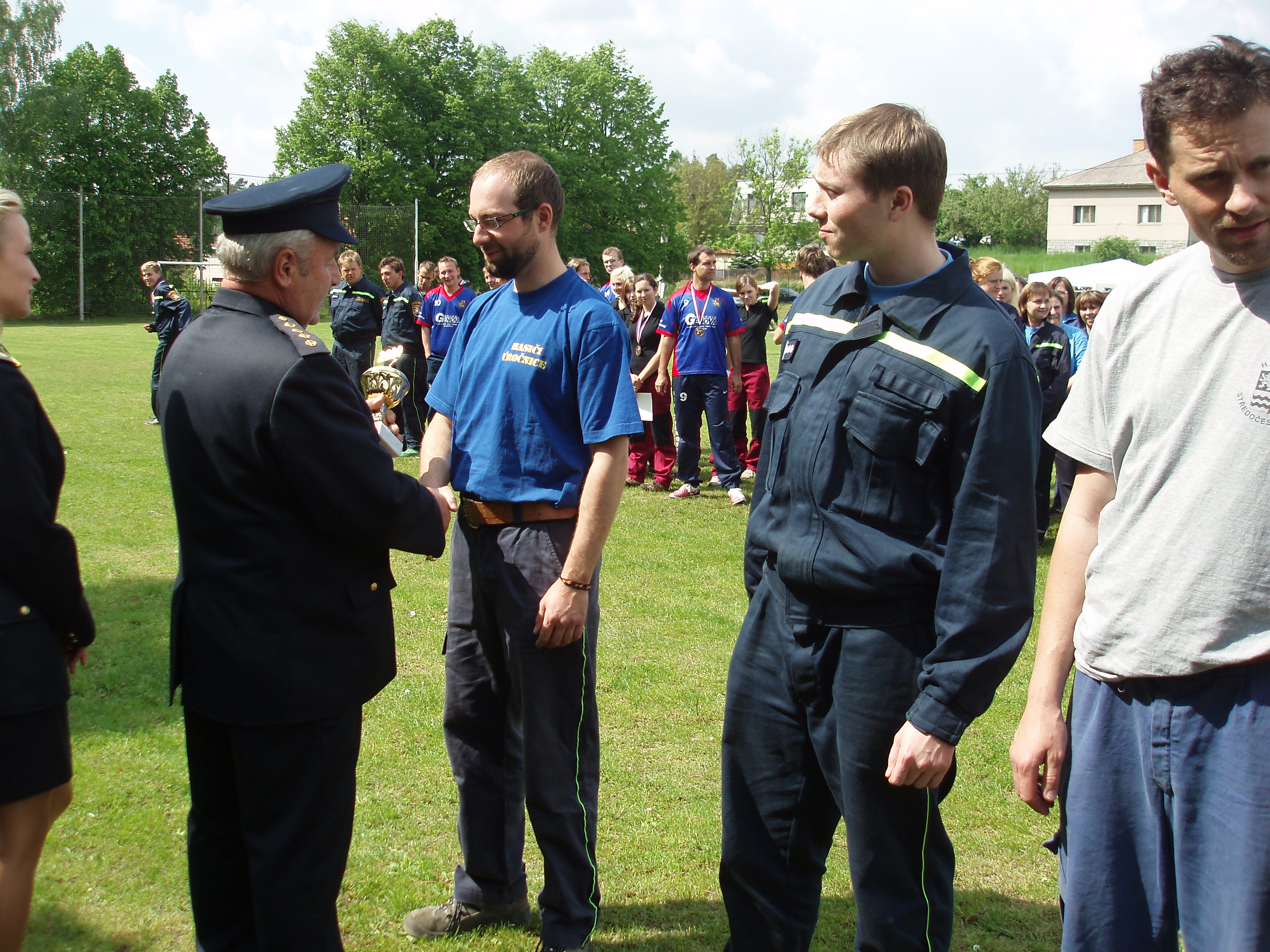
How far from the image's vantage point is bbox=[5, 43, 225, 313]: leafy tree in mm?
34469

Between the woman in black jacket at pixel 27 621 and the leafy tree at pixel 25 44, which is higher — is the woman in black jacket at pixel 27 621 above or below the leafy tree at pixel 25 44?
below

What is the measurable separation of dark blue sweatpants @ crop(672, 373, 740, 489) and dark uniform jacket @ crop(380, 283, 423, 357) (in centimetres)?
359

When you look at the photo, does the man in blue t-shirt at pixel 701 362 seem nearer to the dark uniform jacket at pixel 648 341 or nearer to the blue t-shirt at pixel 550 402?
the dark uniform jacket at pixel 648 341

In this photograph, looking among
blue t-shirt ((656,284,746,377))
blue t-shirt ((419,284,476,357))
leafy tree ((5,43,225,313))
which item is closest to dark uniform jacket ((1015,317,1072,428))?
blue t-shirt ((656,284,746,377))

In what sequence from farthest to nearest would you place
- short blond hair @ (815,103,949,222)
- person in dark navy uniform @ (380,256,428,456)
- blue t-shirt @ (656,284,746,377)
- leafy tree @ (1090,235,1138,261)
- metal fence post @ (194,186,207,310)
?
leafy tree @ (1090,235,1138,261), metal fence post @ (194,186,207,310), person in dark navy uniform @ (380,256,428,456), blue t-shirt @ (656,284,746,377), short blond hair @ (815,103,949,222)

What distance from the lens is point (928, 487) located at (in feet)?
7.04

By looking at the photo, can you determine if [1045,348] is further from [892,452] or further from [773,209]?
[773,209]

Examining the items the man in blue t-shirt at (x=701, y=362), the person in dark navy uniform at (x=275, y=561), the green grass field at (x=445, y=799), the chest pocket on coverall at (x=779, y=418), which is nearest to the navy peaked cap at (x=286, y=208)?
the person in dark navy uniform at (x=275, y=561)

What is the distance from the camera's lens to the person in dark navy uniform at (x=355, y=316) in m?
10.9

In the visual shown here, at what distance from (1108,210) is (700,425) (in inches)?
2923

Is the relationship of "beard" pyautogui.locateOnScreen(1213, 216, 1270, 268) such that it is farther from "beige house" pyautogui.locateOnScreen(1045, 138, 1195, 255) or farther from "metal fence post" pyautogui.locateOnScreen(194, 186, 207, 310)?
"beige house" pyautogui.locateOnScreen(1045, 138, 1195, 255)

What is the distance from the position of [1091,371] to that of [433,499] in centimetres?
154

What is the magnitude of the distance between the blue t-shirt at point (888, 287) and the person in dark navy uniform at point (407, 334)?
956 centimetres

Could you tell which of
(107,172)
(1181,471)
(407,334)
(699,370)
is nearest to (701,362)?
(699,370)
